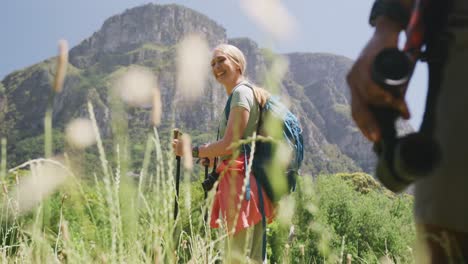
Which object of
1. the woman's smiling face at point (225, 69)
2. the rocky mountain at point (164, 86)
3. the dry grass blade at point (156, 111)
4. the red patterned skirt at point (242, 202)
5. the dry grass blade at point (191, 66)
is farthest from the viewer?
the rocky mountain at point (164, 86)

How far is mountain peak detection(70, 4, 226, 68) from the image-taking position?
537 ft

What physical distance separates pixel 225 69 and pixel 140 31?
169 metres

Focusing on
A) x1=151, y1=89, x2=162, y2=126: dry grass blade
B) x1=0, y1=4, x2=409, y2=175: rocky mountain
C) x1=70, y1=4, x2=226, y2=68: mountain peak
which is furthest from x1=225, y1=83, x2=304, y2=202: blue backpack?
x1=70, y1=4, x2=226, y2=68: mountain peak

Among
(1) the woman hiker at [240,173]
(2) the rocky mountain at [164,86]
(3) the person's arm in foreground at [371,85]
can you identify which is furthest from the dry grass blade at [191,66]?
(2) the rocky mountain at [164,86]

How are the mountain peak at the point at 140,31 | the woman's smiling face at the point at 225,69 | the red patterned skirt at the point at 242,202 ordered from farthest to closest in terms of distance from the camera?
the mountain peak at the point at 140,31
the woman's smiling face at the point at 225,69
the red patterned skirt at the point at 242,202

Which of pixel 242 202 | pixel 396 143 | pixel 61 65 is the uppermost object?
pixel 61 65

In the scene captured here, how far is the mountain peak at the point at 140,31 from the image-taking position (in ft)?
537

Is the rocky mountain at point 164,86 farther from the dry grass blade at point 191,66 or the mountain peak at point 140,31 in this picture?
the dry grass blade at point 191,66

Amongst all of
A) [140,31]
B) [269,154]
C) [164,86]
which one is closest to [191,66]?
[269,154]

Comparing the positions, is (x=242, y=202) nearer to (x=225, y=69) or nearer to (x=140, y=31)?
(x=225, y=69)

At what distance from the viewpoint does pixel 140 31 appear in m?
166

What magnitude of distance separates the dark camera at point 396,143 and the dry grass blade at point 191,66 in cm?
60

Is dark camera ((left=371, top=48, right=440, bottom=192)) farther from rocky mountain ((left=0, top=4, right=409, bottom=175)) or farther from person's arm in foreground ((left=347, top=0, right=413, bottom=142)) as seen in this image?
rocky mountain ((left=0, top=4, right=409, bottom=175))

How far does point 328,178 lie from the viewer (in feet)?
52.8
